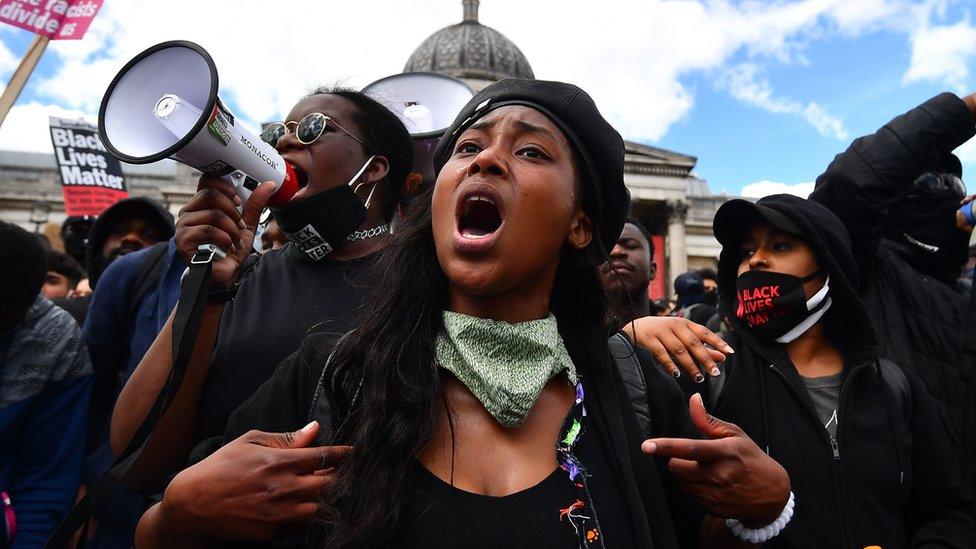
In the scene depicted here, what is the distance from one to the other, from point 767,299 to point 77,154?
913 centimetres

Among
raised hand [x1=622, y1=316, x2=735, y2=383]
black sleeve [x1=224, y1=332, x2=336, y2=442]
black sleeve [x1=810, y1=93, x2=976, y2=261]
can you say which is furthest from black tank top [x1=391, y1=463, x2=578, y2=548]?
black sleeve [x1=810, y1=93, x2=976, y2=261]

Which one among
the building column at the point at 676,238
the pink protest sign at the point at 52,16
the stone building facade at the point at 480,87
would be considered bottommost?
the building column at the point at 676,238

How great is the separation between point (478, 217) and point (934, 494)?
1.91 meters

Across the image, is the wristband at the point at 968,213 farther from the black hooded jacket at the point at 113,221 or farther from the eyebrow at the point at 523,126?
the black hooded jacket at the point at 113,221

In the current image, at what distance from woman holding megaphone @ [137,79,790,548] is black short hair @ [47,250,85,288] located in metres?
4.71

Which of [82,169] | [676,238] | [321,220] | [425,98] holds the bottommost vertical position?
[676,238]

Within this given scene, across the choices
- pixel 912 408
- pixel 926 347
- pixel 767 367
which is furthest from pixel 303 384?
pixel 926 347

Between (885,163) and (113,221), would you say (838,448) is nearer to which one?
(885,163)

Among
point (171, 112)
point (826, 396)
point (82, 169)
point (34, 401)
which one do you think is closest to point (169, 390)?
point (171, 112)

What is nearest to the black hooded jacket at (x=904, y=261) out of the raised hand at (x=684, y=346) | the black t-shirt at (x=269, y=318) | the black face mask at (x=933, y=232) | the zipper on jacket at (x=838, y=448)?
the black face mask at (x=933, y=232)

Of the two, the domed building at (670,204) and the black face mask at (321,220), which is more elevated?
the black face mask at (321,220)

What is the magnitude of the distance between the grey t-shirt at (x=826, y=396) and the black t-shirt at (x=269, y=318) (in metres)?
1.70

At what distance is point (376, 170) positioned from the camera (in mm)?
2568

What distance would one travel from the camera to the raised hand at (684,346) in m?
1.96
